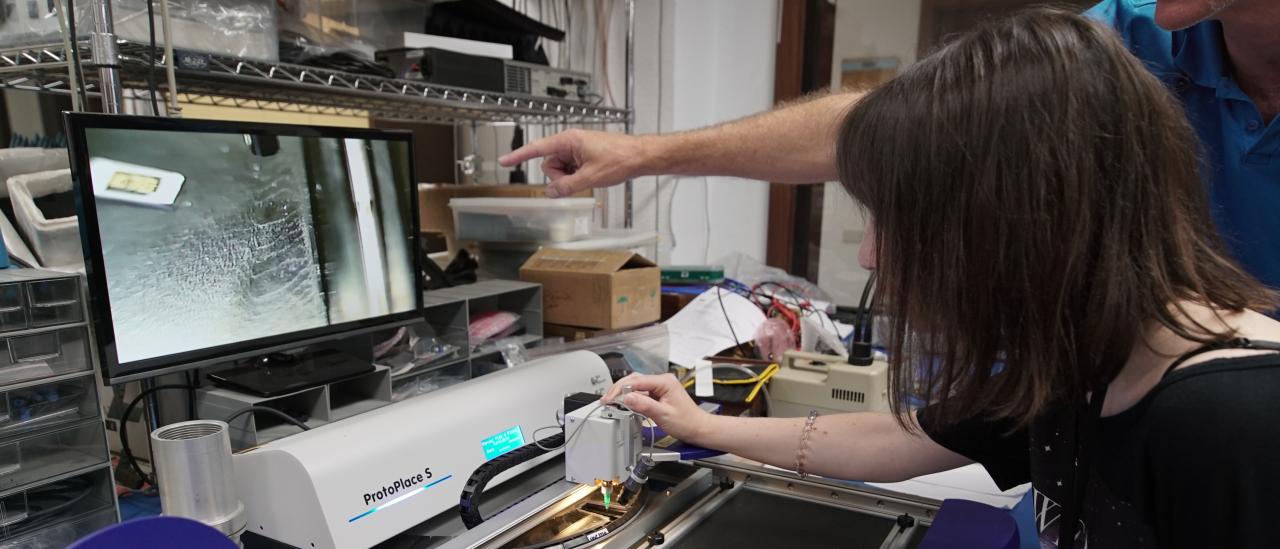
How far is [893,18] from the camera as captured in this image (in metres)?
2.27

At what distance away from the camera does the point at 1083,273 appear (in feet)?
1.72

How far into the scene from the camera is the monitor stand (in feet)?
2.89

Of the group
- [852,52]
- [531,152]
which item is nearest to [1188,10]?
[531,152]

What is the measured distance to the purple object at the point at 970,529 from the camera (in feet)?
2.20

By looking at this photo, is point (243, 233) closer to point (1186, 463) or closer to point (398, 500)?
point (398, 500)

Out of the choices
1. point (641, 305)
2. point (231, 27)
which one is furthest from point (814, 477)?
point (231, 27)

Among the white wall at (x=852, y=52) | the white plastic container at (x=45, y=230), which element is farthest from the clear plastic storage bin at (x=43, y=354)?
the white wall at (x=852, y=52)

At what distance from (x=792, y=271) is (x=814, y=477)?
69.3 inches

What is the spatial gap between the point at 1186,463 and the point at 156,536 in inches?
28.2

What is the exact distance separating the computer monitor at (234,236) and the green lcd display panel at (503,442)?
11.9 inches

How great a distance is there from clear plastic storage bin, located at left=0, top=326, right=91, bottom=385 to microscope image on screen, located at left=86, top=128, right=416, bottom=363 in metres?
0.07

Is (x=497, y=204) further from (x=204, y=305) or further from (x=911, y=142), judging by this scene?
(x=911, y=142)

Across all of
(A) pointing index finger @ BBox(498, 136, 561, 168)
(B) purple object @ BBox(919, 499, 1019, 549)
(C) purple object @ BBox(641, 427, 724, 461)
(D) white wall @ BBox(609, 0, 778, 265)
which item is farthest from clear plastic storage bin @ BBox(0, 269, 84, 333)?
(D) white wall @ BBox(609, 0, 778, 265)

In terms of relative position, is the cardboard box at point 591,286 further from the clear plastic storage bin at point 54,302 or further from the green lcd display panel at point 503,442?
the clear plastic storage bin at point 54,302
